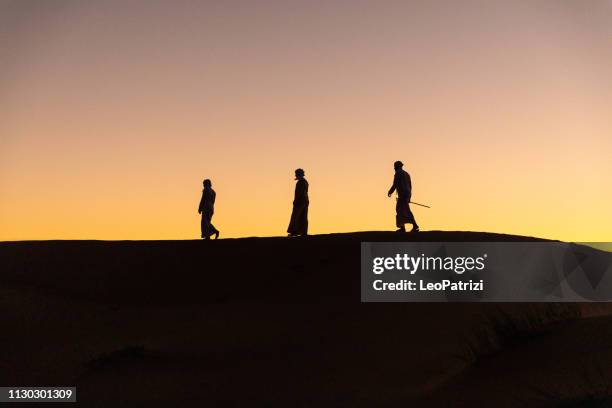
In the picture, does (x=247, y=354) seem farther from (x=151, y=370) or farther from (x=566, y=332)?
(x=566, y=332)

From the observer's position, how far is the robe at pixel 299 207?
26141 millimetres

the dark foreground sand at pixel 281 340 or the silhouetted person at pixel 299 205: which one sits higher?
the silhouetted person at pixel 299 205

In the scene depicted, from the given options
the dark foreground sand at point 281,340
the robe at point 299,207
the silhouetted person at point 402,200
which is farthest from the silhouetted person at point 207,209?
the silhouetted person at point 402,200

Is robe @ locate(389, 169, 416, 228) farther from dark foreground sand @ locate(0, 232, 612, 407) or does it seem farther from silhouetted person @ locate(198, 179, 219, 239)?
silhouetted person @ locate(198, 179, 219, 239)

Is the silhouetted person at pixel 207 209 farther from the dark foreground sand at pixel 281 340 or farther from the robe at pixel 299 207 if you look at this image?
the dark foreground sand at pixel 281 340

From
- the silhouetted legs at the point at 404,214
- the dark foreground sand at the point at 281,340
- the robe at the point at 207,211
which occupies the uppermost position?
the robe at the point at 207,211

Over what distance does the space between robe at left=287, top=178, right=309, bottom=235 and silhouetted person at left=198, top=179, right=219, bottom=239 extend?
3.02 metres

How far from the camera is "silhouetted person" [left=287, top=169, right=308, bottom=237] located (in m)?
26.1

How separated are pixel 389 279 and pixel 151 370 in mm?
6715

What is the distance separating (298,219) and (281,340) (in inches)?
416

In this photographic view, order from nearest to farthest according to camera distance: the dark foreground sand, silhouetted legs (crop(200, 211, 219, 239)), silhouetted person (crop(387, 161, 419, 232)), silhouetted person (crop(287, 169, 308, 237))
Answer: the dark foreground sand
silhouetted person (crop(387, 161, 419, 232))
silhouetted person (crop(287, 169, 308, 237))
silhouetted legs (crop(200, 211, 219, 239))

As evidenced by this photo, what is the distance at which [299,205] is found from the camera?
86.0 ft

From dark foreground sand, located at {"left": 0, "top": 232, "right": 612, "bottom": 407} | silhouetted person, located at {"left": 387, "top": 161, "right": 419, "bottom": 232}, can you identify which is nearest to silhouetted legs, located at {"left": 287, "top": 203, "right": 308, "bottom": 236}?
dark foreground sand, located at {"left": 0, "top": 232, "right": 612, "bottom": 407}

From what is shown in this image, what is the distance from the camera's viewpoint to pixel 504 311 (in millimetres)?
16750
